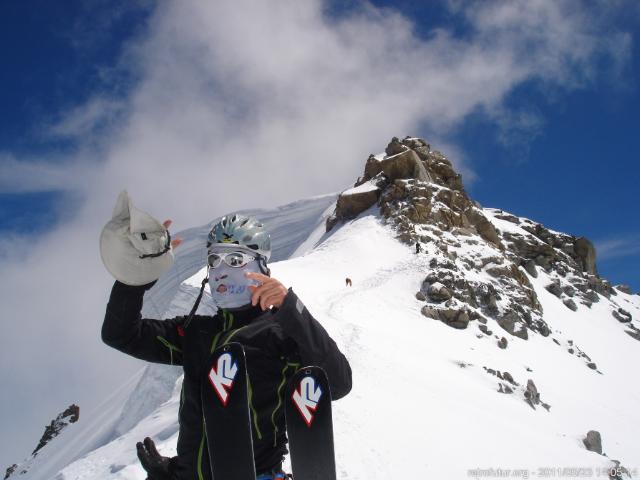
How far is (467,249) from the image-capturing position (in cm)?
3581

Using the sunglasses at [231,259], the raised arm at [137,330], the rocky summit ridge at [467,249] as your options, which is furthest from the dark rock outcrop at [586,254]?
the raised arm at [137,330]

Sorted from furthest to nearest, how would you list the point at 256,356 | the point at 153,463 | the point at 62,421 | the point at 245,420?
the point at 62,421 < the point at 153,463 < the point at 256,356 < the point at 245,420

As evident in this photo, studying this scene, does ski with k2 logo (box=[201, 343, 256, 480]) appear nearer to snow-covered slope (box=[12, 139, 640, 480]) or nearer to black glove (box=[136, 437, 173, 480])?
black glove (box=[136, 437, 173, 480])

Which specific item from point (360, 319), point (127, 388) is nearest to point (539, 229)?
point (360, 319)

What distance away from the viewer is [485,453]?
8828 mm

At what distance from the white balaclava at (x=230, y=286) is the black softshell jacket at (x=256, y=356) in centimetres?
7

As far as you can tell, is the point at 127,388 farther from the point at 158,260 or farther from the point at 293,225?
the point at 293,225

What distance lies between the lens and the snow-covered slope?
8445 mm

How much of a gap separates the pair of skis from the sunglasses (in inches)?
23.0

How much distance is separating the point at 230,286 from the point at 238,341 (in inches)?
14.4

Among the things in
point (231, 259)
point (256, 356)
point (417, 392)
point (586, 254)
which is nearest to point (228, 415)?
point (256, 356)

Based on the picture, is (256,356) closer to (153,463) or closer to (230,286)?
(230,286)

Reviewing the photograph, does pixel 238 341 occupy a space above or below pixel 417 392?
below

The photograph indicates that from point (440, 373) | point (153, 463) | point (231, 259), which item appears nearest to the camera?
point (153, 463)
